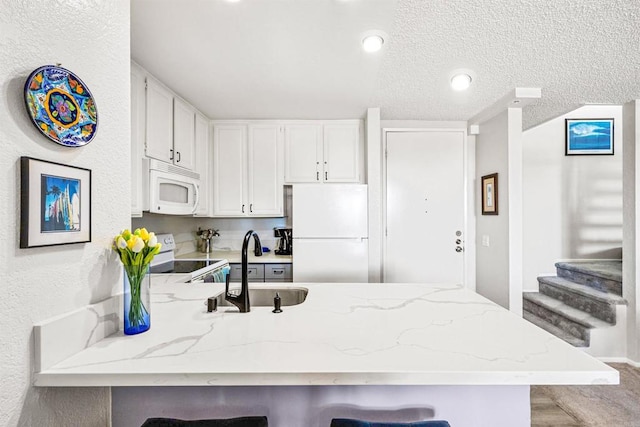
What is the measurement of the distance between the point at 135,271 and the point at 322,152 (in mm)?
2547

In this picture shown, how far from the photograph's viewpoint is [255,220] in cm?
370

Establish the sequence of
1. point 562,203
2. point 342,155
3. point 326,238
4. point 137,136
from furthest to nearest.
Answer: point 562,203, point 342,155, point 326,238, point 137,136

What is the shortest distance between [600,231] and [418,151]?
9.23 ft

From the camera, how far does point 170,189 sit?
245cm

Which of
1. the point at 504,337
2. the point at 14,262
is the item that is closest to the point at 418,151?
the point at 504,337

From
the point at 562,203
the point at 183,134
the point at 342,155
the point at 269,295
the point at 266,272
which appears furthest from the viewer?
the point at 562,203

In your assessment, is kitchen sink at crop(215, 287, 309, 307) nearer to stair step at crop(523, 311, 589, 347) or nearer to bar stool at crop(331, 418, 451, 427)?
bar stool at crop(331, 418, 451, 427)

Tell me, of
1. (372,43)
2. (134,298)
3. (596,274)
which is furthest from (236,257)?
(596,274)

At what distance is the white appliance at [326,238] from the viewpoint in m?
2.89

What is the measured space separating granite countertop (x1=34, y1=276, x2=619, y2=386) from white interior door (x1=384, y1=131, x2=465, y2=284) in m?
2.06

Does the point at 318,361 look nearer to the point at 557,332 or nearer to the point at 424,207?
the point at 424,207

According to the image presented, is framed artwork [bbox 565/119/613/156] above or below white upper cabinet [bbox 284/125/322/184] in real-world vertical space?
above

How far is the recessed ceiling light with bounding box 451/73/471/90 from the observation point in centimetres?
230

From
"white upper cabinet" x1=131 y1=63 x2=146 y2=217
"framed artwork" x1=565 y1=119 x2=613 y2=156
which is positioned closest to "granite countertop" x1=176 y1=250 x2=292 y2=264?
"white upper cabinet" x1=131 y1=63 x2=146 y2=217
